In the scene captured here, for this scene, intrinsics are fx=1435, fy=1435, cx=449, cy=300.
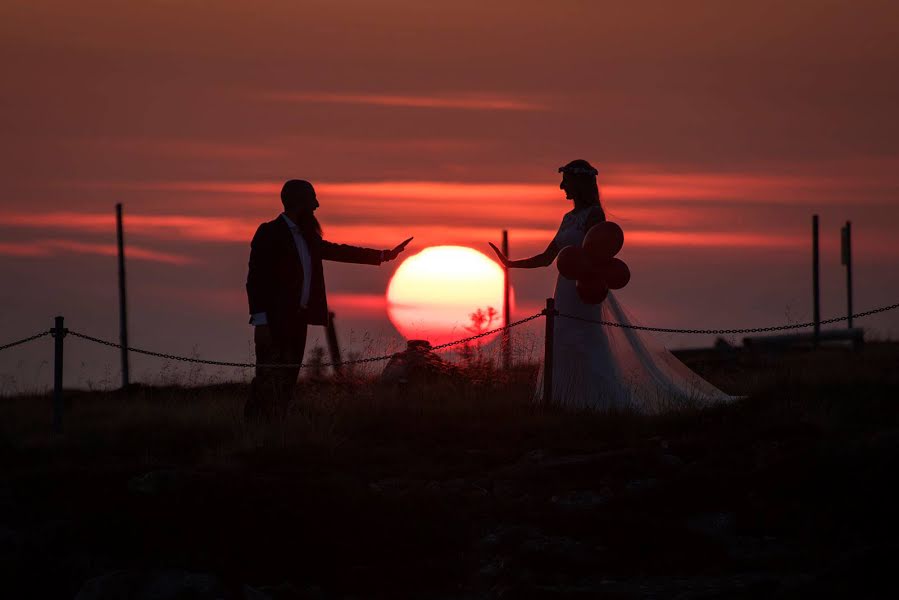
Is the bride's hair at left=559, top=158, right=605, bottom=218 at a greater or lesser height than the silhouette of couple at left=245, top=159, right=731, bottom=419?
greater

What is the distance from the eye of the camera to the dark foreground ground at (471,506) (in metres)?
8.62

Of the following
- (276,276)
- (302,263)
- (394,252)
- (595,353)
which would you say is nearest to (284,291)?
(276,276)

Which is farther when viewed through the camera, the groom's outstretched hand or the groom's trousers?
the groom's outstretched hand

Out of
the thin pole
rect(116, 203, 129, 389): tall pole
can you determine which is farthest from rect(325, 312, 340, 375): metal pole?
the thin pole

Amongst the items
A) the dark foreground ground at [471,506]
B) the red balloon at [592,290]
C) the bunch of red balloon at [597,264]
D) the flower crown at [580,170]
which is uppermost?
the flower crown at [580,170]

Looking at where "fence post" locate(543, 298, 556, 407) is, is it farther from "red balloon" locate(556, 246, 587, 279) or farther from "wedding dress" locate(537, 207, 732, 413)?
"red balloon" locate(556, 246, 587, 279)

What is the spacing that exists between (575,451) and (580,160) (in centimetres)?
316

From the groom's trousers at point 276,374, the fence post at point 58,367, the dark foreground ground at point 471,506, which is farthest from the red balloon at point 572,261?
the fence post at point 58,367

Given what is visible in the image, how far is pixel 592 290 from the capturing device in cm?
1367

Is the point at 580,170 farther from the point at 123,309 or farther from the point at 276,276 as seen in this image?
the point at 123,309

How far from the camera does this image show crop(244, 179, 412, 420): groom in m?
13.1

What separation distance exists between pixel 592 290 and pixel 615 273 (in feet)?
0.89

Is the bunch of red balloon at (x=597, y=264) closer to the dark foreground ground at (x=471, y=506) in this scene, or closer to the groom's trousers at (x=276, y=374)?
the dark foreground ground at (x=471, y=506)

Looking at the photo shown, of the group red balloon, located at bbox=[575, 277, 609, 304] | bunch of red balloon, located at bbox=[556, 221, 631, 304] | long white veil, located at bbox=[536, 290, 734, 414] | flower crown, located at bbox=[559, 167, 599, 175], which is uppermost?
flower crown, located at bbox=[559, 167, 599, 175]
